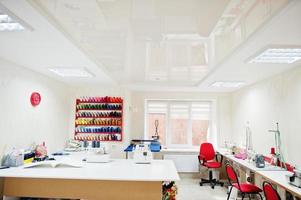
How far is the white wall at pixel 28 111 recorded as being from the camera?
3320mm

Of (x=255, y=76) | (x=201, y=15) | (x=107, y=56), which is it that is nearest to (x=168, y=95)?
(x=255, y=76)

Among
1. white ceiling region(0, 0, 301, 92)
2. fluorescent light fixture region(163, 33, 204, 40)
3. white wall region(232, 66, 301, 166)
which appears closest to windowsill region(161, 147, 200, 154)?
white wall region(232, 66, 301, 166)

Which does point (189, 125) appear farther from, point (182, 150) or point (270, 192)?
point (270, 192)

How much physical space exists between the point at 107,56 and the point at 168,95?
3.52 meters

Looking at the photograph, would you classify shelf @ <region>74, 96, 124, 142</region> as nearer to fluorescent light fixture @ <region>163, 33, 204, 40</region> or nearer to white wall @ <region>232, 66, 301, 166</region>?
white wall @ <region>232, 66, 301, 166</region>

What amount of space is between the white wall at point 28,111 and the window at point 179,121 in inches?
103

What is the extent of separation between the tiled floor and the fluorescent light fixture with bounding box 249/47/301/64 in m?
3.08

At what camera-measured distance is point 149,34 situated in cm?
234

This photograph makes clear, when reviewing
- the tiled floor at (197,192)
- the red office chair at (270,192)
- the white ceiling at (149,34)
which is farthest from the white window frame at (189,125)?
the red office chair at (270,192)

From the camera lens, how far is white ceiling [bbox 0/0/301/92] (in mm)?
1760

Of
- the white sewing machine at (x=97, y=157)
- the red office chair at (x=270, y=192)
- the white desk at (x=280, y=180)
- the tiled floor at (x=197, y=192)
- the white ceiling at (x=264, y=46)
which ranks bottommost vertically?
the tiled floor at (x=197, y=192)

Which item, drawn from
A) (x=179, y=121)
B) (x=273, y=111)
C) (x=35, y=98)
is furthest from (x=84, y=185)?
(x=179, y=121)

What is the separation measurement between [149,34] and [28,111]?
281 centimetres

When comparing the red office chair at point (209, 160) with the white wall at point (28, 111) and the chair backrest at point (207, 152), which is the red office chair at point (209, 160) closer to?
the chair backrest at point (207, 152)
